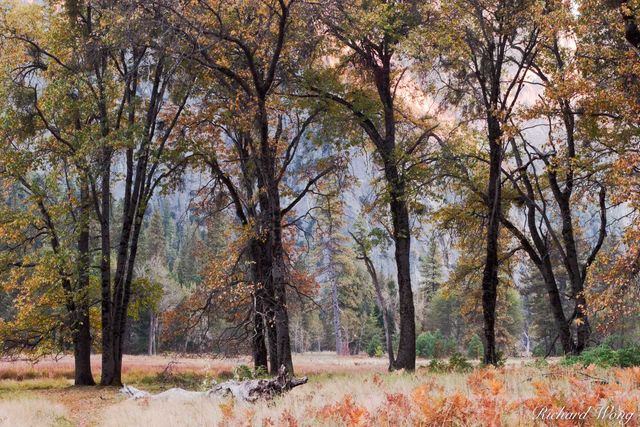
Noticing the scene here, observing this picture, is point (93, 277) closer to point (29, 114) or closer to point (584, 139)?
Answer: point (29, 114)

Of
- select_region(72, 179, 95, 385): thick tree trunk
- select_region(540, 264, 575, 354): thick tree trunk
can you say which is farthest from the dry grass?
select_region(540, 264, 575, 354): thick tree trunk

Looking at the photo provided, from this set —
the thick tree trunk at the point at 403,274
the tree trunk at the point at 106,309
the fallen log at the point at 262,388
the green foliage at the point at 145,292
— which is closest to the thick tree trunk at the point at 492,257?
the thick tree trunk at the point at 403,274

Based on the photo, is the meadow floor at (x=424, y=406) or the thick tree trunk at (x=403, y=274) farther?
the thick tree trunk at (x=403, y=274)

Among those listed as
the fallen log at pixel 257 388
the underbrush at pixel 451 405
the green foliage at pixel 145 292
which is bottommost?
the fallen log at pixel 257 388

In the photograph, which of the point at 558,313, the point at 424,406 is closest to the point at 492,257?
the point at 558,313

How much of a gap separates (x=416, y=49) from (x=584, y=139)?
771cm

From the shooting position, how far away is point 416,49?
14234 mm

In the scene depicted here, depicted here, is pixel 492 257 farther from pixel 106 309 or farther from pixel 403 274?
pixel 106 309

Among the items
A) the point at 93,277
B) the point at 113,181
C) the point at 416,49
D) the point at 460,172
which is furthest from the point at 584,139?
the point at 93,277

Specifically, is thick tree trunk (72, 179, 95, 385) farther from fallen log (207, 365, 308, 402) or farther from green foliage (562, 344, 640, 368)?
green foliage (562, 344, 640, 368)

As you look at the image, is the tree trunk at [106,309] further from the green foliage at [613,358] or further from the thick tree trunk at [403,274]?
the green foliage at [613,358]

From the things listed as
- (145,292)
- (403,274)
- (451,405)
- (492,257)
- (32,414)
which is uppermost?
(492,257)

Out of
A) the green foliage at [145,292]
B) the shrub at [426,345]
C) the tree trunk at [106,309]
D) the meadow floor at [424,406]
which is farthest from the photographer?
the shrub at [426,345]

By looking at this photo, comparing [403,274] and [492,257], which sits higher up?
[492,257]
